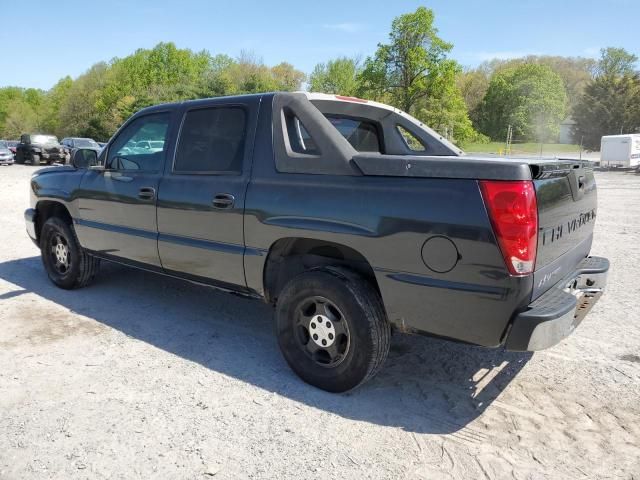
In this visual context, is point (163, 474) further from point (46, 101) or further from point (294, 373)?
point (46, 101)

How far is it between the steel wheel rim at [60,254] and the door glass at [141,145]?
1198 millimetres

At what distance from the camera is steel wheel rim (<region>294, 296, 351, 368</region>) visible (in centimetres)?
322

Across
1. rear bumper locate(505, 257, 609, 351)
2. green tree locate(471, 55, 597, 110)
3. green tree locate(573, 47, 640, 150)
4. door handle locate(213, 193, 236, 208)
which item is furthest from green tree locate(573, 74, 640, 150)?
door handle locate(213, 193, 236, 208)

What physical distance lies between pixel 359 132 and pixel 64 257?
3.43m

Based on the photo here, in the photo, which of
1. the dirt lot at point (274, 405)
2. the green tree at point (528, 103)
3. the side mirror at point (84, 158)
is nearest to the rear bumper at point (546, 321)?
the dirt lot at point (274, 405)

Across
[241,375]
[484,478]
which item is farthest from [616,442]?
[241,375]

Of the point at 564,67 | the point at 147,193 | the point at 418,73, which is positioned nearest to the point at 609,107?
the point at 564,67

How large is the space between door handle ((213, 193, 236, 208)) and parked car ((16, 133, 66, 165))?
2978cm

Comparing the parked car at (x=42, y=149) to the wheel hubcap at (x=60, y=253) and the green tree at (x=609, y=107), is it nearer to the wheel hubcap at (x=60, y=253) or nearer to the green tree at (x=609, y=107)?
the wheel hubcap at (x=60, y=253)

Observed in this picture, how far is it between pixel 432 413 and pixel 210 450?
4.34 ft

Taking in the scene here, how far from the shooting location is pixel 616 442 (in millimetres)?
2770

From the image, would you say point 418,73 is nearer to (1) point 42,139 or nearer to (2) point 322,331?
(1) point 42,139

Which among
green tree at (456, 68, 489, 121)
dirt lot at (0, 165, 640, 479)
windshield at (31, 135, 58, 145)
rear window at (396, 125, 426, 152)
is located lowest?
dirt lot at (0, 165, 640, 479)

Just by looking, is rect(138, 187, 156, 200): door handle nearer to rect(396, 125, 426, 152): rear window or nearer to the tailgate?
rect(396, 125, 426, 152): rear window
